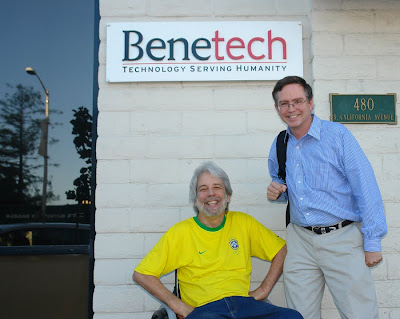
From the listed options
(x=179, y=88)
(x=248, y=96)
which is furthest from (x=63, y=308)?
(x=248, y=96)

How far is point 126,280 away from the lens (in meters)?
2.93

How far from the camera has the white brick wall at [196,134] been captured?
9.62 ft

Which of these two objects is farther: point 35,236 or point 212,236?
point 35,236

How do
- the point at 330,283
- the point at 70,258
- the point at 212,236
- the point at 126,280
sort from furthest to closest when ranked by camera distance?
1. the point at 70,258
2. the point at 126,280
3. the point at 212,236
4. the point at 330,283

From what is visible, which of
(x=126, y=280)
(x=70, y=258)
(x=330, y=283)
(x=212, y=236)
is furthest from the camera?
(x=70, y=258)

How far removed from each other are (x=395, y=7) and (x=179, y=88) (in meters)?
1.74

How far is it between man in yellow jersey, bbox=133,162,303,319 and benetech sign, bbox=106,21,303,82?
869mm

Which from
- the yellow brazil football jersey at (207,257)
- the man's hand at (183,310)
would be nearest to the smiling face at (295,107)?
the yellow brazil football jersey at (207,257)

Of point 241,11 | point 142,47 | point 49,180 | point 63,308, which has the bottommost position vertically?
point 63,308

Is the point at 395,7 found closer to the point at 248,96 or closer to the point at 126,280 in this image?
the point at 248,96

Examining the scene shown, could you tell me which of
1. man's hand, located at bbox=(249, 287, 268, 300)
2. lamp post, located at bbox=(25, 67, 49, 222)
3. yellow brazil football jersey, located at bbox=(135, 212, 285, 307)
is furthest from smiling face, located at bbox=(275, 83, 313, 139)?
lamp post, located at bbox=(25, 67, 49, 222)

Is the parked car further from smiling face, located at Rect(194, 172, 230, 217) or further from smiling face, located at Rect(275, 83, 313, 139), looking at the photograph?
smiling face, located at Rect(275, 83, 313, 139)

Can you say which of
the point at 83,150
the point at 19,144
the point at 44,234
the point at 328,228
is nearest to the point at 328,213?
the point at 328,228

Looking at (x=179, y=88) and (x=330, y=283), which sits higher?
(x=179, y=88)
